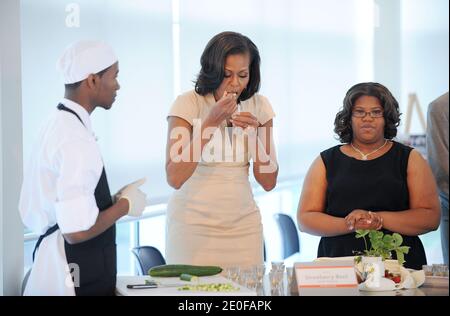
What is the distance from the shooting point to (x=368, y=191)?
8.96 ft

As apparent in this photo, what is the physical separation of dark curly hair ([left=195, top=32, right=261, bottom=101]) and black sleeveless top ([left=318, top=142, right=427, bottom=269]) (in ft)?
1.68

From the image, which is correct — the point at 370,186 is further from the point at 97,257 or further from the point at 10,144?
the point at 10,144

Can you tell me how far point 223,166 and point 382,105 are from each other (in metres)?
0.61

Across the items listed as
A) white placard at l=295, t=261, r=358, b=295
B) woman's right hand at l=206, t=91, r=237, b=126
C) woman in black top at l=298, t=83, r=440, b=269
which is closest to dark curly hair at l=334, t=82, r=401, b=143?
woman in black top at l=298, t=83, r=440, b=269

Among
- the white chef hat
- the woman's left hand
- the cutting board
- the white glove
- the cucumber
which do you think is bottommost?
the cutting board

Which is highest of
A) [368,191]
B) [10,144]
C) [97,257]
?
[10,144]

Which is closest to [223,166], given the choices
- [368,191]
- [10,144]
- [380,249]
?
[368,191]

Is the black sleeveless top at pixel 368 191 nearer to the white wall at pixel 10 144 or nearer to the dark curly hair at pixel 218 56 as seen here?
the dark curly hair at pixel 218 56

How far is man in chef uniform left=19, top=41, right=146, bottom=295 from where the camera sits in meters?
2.01

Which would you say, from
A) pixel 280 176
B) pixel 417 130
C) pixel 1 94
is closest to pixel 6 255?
pixel 1 94

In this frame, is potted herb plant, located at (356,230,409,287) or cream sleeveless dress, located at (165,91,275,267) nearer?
potted herb plant, located at (356,230,409,287)

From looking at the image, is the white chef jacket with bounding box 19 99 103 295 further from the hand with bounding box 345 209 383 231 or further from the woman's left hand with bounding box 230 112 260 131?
the hand with bounding box 345 209 383 231
